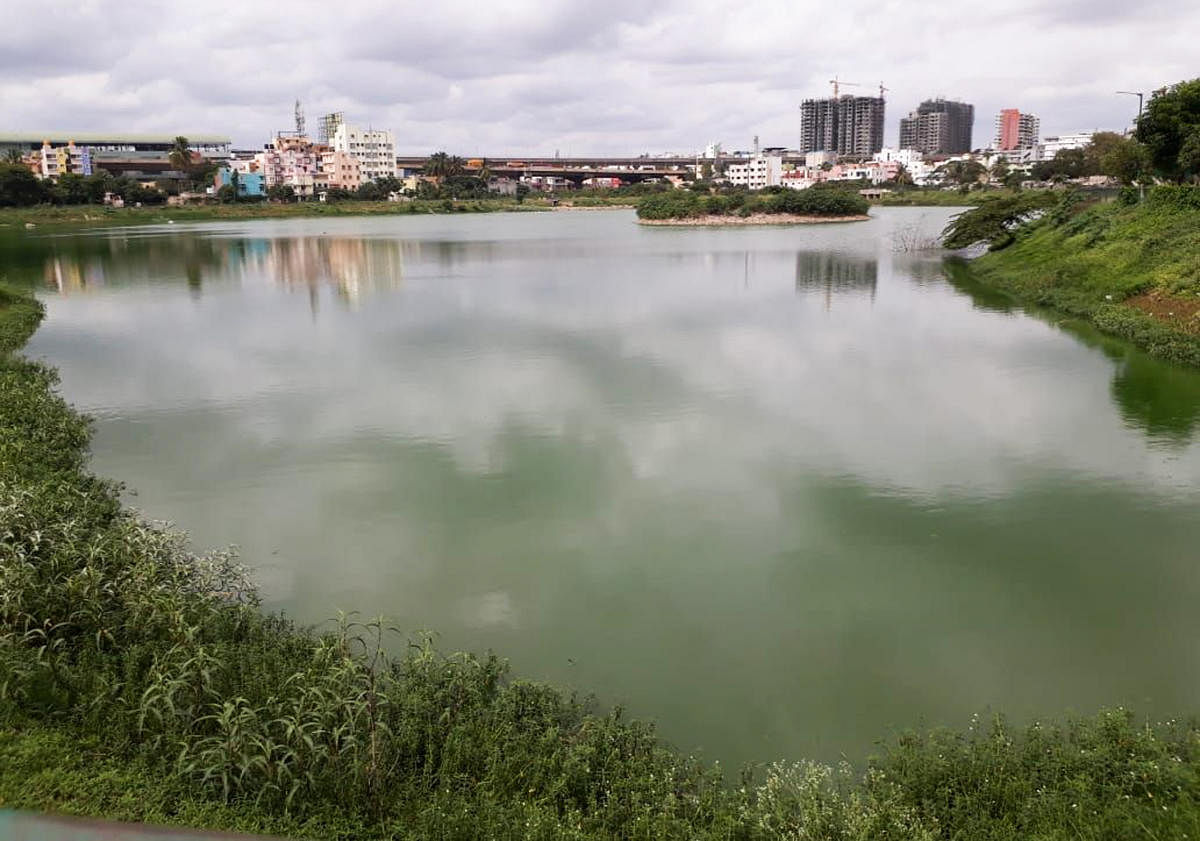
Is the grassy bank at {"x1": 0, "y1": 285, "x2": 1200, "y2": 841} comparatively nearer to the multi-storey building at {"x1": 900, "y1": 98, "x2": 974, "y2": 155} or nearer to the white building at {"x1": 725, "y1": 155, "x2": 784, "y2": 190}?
the white building at {"x1": 725, "y1": 155, "x2": 784, "y2": 190}

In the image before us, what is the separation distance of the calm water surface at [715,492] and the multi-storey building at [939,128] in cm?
15718

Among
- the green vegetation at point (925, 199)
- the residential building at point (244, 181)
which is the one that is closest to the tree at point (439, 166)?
the residential building at point (244, 181)

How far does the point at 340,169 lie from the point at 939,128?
393 feet

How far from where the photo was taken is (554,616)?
5.49 m

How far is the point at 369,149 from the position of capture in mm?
85188

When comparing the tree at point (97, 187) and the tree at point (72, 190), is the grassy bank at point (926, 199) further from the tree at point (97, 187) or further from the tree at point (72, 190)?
→ the tree at point (72, 190)

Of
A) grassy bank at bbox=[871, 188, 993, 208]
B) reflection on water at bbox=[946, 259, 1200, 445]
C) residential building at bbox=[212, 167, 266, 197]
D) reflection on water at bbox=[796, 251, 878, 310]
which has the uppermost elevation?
residential building at bbox=[212, 167, 266, 197]

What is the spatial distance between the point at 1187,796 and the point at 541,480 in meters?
5.36

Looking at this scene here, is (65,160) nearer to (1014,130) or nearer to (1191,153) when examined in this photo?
(1191,153)

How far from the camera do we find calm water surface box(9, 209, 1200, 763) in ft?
16.1

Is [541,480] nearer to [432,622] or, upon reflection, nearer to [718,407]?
[432,622]

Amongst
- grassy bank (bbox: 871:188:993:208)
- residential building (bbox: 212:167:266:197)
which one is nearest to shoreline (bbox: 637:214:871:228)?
grassy bank (bbox: 871:188:993:208)

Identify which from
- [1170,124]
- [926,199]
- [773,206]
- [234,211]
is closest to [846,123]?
[926,199]

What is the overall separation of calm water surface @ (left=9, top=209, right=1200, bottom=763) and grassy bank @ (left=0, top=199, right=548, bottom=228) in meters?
41.4
